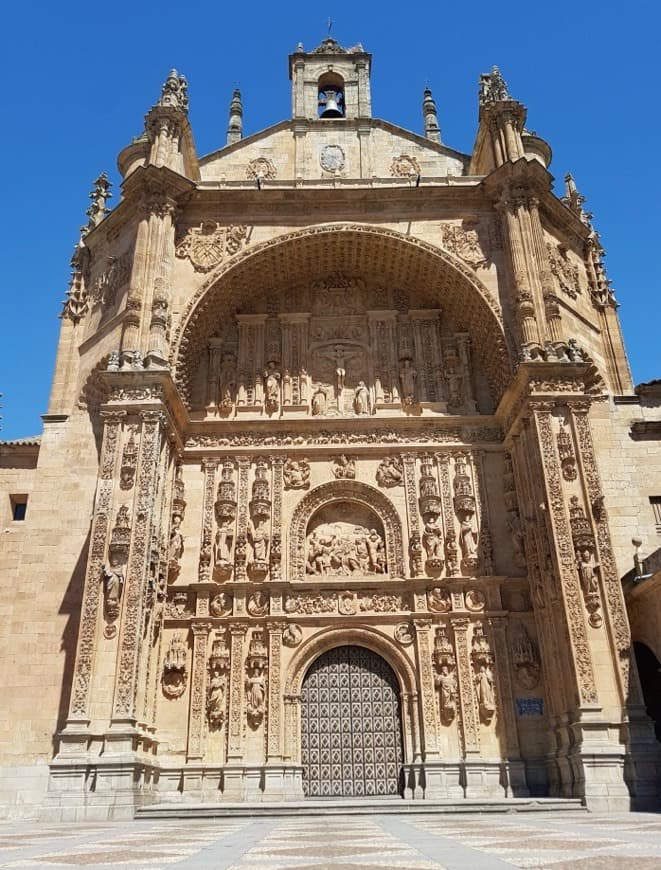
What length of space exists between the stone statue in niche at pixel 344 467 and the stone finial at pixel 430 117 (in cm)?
1252

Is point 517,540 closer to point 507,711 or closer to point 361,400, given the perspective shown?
point 507,711

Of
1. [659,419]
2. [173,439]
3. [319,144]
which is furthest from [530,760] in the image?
[319,144]

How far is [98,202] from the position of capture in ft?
66.4

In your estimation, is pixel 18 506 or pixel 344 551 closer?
pixel 344 551

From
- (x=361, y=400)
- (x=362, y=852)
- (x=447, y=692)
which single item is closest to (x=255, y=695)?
(x=447, y=692)

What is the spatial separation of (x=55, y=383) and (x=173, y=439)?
12.0 ft

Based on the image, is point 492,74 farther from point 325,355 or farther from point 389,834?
point 389,834

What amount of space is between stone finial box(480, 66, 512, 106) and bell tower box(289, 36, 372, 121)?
11.1 ft

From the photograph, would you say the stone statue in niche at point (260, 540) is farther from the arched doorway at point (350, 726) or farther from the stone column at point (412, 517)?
the stone column at point (412, 517)

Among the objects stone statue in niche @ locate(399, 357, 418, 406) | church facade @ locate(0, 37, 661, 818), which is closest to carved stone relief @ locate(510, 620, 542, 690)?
church facade @ locate(0, 37, 661, 818)

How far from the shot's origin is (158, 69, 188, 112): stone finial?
18.5 metres

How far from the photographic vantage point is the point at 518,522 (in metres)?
15.6

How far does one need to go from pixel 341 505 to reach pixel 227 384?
14.0ft

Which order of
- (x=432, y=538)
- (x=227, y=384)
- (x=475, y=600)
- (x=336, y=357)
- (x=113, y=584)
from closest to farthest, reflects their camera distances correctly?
(x=113, y=584) → (x=475, y=600) → (x=432, y=538) → (x=227, y=384) → (x=336, y=357)
